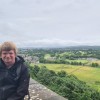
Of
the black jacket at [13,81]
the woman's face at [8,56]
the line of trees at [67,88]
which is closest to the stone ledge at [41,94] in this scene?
the black jacket at [13,81]

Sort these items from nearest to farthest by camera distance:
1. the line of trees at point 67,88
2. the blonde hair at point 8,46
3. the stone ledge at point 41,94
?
1. the blonde hair at point 8,46
2. the stone ledge at point 41,94
3. the line of trees at point 67,88

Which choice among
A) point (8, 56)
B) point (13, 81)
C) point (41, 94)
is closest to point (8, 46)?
point (8, 56)

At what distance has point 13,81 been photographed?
10.5 ft

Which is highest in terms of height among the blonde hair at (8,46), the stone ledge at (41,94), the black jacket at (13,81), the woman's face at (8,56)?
the blonde hair at (8,46)

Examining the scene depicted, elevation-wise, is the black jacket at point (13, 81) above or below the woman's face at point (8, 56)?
below

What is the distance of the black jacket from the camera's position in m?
3.17

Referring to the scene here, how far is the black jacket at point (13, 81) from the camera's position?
3168 mm

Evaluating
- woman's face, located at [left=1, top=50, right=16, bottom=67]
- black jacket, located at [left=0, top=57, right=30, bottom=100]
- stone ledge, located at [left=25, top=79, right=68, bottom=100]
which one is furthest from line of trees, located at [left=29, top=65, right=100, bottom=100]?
woman's face, located at [left=1, top=50, right=16, bottom=67]

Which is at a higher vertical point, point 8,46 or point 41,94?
point 8,46

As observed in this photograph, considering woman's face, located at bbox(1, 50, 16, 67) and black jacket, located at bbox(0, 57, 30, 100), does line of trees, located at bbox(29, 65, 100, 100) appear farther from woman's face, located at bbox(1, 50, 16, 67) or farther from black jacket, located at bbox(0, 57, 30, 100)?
woman's face, located at bbox(1, 50, 16, 67)

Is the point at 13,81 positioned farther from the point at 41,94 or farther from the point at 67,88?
the point at 67,88

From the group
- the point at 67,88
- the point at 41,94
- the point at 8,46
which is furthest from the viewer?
the point at 67,88

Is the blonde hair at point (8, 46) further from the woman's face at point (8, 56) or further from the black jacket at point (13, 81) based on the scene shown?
the black jacket at point (13, 81)

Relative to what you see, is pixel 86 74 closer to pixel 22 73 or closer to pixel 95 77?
pixel 95 77
